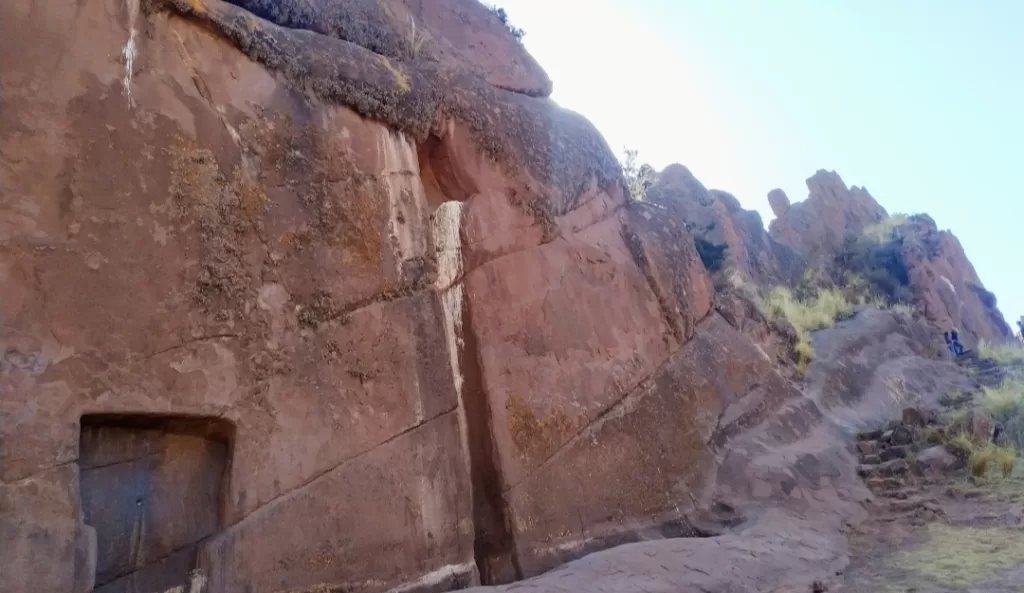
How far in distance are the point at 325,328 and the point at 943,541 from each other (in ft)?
20.2

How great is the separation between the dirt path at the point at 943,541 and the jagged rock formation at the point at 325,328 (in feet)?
1.41

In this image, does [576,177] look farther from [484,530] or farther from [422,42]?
[484,530]

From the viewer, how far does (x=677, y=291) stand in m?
8.73

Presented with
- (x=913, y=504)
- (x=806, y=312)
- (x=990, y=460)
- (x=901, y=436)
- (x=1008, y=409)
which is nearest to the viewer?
(x=913, y=504)

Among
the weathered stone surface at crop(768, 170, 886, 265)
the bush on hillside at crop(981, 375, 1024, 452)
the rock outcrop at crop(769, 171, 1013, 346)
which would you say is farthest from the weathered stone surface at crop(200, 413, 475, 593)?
the weathered stone surface at crop(768, 170, 886, 265)

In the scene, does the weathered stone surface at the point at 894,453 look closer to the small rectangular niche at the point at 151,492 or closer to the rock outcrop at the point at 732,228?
the rock outcrop at the point at 732,228

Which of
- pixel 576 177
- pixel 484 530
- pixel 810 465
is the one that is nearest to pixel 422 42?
pixel 576 177

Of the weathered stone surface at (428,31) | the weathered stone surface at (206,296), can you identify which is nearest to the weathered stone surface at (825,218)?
the weathered stone surface at (428,31)

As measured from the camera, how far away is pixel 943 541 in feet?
23.1

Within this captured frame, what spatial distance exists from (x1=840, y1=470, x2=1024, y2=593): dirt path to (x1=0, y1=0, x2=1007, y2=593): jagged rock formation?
1.41 feet

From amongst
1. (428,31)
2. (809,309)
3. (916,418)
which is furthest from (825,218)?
(428,31)

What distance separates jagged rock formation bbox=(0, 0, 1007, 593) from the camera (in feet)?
13.4

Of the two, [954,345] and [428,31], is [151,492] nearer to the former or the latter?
[428,31]

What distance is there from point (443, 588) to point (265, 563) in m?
1.31
